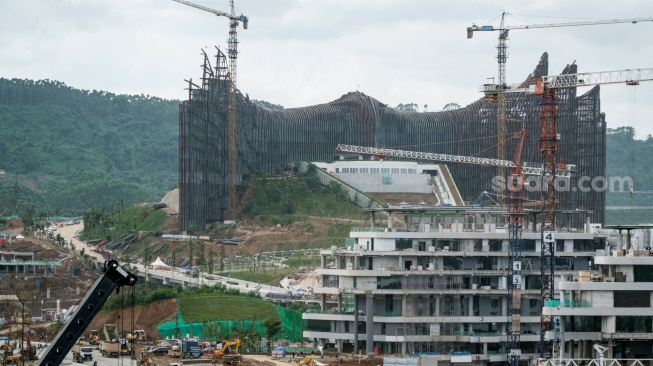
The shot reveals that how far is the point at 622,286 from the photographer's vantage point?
7319 centimetres

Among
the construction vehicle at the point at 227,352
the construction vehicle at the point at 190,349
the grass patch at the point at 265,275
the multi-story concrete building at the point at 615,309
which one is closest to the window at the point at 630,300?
the multi-story concrete building at the point at 615,309

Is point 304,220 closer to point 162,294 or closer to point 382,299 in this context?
point 162,294

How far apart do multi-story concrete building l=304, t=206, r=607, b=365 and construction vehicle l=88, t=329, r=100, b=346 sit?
1971 cm

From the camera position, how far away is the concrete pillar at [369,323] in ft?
360

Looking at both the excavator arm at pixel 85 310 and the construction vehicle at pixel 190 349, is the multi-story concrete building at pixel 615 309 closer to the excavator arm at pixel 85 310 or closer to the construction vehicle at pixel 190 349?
the excavator arm at pixel 85 310

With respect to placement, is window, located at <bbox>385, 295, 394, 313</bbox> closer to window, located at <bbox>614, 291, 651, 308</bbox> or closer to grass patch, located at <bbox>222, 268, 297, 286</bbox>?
window, located at <bbox>614, 291, 651, 308</bbox>

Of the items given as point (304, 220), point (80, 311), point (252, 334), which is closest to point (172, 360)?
point (252, 334)

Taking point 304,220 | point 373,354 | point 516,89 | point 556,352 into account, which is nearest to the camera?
point 556,352

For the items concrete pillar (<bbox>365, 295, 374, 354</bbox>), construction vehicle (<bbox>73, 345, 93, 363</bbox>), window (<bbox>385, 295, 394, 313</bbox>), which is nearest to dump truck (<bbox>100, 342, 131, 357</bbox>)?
construction vehicle (<bbox>73, 345, 93, 363</bbox>)

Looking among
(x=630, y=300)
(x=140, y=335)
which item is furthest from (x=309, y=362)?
(x=140, y=335)

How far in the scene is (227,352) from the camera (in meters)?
114

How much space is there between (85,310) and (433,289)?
197ft

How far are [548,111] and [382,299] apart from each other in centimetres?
2349

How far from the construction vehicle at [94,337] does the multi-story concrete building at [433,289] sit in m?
19.7
